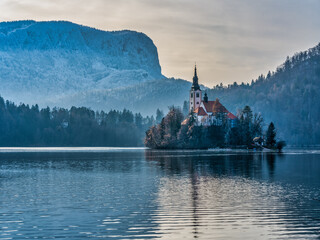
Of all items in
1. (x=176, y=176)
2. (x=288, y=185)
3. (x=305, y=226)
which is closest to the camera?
(x=305, y=226)

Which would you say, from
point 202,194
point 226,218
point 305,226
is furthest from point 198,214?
point 202,194

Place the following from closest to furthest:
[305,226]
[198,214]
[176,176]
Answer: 1. [305,226]
2. [198,214]
3. [176,176]

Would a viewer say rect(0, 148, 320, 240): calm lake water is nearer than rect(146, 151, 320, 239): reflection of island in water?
Yes

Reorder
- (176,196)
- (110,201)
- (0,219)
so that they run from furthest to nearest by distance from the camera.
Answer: (176,196) → (110,201) → (0,219)

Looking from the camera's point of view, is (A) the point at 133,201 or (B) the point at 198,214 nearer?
(B) the point at 198,214

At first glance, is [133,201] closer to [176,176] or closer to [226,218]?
[226,218]

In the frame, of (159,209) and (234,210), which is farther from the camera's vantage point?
(159,209)

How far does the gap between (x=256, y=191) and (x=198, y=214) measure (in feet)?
58.7

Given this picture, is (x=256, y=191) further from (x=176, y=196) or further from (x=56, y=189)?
(x=56, y=189)

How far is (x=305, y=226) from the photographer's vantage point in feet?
118

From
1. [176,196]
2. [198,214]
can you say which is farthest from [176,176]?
[198,214]

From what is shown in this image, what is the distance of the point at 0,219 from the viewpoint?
3850 cm

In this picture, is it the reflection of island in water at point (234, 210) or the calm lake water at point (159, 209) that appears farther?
the reflection of island in water at point (234, 210)

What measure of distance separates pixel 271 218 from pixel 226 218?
358 cm
